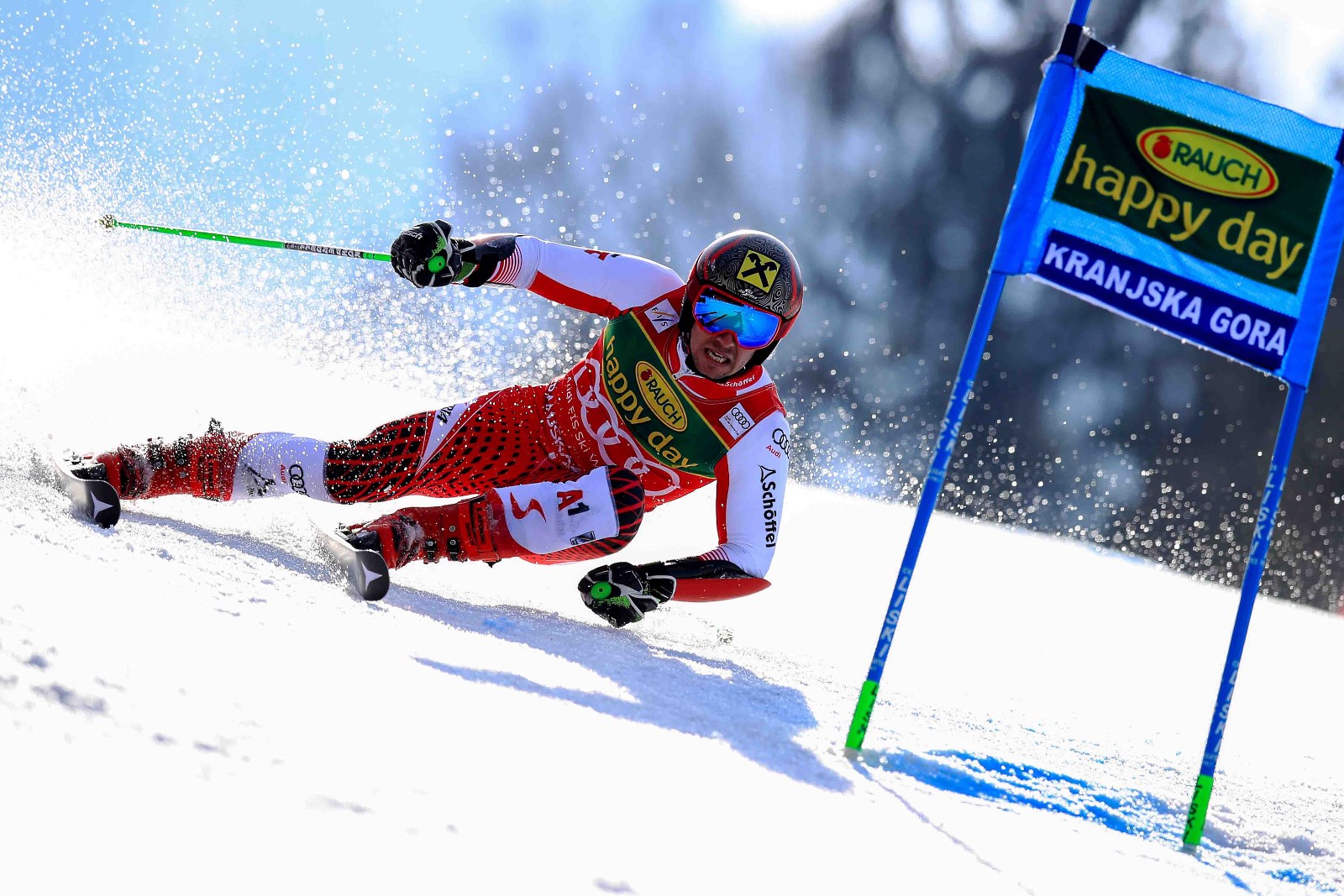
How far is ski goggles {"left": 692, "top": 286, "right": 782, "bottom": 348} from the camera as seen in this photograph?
354 centimetres

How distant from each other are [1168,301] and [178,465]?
113 inches

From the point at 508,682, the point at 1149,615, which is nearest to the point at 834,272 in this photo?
the point at 1149,615

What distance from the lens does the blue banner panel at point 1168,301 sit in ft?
8.52

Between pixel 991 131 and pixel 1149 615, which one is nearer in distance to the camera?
pixel 1149 615

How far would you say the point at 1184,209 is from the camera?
2.68m

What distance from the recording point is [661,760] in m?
2.02

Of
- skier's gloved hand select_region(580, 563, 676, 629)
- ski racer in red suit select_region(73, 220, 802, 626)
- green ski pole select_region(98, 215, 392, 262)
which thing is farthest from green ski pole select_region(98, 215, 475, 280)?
skier's gloved hand select_region(580, 563, 676, 629)

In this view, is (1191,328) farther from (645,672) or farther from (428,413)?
(428,413)

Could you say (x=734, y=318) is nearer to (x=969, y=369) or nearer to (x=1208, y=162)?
(x=969, y=369)

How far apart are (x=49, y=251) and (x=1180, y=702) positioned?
5875 mm

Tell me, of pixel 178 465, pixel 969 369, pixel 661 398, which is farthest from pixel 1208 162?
pixel 178 465

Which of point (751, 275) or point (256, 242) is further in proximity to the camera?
point (256, 242)

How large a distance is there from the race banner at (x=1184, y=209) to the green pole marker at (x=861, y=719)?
39.1 inches

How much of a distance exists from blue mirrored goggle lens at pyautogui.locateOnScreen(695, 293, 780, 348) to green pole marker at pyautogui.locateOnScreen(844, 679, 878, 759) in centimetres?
135
